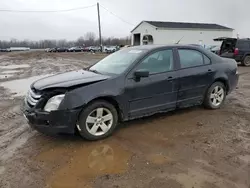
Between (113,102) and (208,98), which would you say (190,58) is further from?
(113,102)

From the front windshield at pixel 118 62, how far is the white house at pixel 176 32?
40072 mm

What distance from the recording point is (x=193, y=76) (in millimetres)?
5914

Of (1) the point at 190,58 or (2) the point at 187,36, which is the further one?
(2) the point at 187,36

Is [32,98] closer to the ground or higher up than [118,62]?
closer to the ground

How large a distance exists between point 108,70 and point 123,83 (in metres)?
0.64

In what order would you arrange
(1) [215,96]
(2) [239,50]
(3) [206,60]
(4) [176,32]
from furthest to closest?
1. (4) [176,32]
2. (2) [239,50]
3. (1) [215,96]
4. (3) [206,60]

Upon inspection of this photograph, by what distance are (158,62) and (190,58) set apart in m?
0.93

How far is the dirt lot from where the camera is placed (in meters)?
3.44

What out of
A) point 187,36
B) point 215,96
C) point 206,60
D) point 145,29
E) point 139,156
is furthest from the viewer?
point 145,29

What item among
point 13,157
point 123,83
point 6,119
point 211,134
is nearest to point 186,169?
point 211,134

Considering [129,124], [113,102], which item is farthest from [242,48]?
[113,102]

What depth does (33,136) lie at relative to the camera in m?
4.95

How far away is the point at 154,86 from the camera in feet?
17.3

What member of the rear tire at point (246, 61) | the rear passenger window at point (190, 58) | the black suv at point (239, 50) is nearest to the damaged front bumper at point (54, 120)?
the rear passenger window at point (190, 58)
